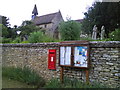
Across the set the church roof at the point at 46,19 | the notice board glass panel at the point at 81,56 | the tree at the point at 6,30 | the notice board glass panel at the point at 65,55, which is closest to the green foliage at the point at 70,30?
the notice board glass panel at the point at 65,55

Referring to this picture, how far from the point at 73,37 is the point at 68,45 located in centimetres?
140

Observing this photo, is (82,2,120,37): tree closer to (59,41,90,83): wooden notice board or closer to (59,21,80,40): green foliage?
(59,21,80,40): green foliage

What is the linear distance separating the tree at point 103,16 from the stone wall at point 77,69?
41.6ft

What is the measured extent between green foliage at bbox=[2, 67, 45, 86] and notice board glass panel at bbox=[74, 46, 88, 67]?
214 cm

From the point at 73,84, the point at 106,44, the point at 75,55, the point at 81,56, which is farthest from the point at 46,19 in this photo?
the point at 106,44

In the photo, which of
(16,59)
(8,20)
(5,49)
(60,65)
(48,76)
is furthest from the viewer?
(8,20)

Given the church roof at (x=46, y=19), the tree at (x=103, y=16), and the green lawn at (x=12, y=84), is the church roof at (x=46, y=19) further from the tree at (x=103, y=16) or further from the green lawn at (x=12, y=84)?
the green lawn at (x=12, y=84)

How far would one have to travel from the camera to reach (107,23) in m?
18.7

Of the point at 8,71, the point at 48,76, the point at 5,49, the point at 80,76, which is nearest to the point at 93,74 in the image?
the point at 80,76

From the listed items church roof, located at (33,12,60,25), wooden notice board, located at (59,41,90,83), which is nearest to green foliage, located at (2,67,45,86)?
wooden notice board, located at (59,41,90,83)

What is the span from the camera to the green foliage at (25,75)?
21.7 ft

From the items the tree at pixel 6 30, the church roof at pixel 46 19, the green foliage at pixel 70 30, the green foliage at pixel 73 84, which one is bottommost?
the green foliage at pixel 73 84

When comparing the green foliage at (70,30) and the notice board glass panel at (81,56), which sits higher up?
the green foliage at (70,30)

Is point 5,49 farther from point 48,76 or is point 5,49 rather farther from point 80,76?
point 80,76
